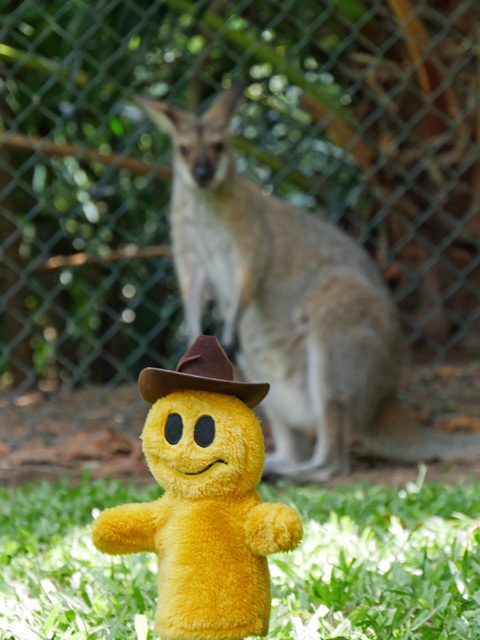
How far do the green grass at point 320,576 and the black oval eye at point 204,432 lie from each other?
398mm

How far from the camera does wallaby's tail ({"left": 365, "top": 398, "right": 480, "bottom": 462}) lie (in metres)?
3.86

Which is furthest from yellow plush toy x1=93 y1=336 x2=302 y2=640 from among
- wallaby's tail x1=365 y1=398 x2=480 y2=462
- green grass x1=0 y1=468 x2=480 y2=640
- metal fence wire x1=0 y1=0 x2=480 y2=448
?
metal fence wire x1=0 y1=0 x2=480 y2=448

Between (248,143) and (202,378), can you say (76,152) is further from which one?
(202,378)

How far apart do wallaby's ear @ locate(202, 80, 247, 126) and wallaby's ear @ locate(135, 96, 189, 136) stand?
13cm

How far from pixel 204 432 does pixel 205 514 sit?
0.43 ft

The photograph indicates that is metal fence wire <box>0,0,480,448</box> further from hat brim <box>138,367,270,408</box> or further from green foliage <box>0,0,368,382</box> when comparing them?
hat brim <box>138,367,270,408</box>

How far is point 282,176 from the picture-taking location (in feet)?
15.2

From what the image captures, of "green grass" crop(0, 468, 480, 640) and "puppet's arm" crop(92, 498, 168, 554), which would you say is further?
"green grass" crop(0, 468, 480, 640)

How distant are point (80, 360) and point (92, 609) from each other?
464 centimetres

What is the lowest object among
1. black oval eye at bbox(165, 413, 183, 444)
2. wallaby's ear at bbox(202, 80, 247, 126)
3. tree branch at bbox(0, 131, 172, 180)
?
black oval eye at bbox(165, 413, 183, 444)

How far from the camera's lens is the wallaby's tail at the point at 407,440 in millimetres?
3855

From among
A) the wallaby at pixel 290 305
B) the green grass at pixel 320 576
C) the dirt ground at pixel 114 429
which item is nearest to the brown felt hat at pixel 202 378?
the green grass at pixel 320 576

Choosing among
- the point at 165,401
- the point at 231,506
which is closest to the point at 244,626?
the point at 231,506

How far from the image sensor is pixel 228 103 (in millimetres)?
3844
